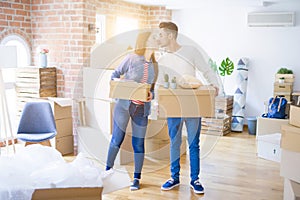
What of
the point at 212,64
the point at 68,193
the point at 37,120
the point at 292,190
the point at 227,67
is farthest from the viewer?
the point at 212,64

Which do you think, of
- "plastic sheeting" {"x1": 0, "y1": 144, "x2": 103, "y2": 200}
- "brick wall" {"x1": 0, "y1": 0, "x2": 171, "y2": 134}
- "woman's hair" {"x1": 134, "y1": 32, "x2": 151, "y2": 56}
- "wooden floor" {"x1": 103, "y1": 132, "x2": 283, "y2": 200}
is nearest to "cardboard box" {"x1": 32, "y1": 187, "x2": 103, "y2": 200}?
"plastic sheeting" {"x1": 0, "y1": 144, "x2": 103, "y2": 200}

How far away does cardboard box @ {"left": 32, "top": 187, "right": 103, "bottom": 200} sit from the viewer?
81.6 inches

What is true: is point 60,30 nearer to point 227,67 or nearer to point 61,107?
point 61,107

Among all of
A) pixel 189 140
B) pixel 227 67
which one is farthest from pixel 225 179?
pixel 227 67

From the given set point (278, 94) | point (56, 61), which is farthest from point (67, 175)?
point (278, 94)

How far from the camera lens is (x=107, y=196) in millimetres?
3303

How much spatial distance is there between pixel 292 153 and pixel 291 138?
125 millimetres

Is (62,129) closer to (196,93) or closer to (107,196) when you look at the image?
(107,196)

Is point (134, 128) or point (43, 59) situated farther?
point (43, 59)

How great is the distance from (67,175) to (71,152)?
8.43 feet

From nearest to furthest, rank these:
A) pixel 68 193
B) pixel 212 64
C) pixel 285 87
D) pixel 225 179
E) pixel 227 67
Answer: pixel 68 193, pixel 225 179, pixel 285 87, pixel 227 67, pixel 212 64

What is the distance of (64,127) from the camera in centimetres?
460

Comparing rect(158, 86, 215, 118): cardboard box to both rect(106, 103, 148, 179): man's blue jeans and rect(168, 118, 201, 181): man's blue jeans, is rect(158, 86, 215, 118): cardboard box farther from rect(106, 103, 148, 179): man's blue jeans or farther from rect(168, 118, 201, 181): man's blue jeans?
rect(106, 103, 148, 179): man's blue jeans

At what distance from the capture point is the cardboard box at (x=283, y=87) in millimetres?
5727
